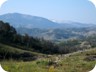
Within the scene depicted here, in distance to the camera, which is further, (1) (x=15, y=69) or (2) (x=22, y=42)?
(2) (x=22, y=42)

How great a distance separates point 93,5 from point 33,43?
8677 centimetres

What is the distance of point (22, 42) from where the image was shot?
86438 mm

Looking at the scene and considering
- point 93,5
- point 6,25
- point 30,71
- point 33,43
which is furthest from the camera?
point 33,43

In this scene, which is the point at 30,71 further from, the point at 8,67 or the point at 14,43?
the point at 14,43

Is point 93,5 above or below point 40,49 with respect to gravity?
above

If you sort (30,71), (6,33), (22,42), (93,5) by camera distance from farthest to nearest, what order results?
(22,42) → (6,33) → (30,71) → (93,5)

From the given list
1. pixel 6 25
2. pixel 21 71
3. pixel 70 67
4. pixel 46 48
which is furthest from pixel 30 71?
pixel 46 48

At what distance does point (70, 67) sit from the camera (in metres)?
8.31

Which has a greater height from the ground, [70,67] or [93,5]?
[93,5]

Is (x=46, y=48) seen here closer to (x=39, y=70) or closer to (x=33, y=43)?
(x=33, y=43)

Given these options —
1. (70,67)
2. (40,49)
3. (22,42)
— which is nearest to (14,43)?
(22,42)

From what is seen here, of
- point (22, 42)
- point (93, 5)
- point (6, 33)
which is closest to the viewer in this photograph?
point (93, 5)

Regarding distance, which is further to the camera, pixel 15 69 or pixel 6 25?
pixel 6 25

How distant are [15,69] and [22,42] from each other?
260ft
